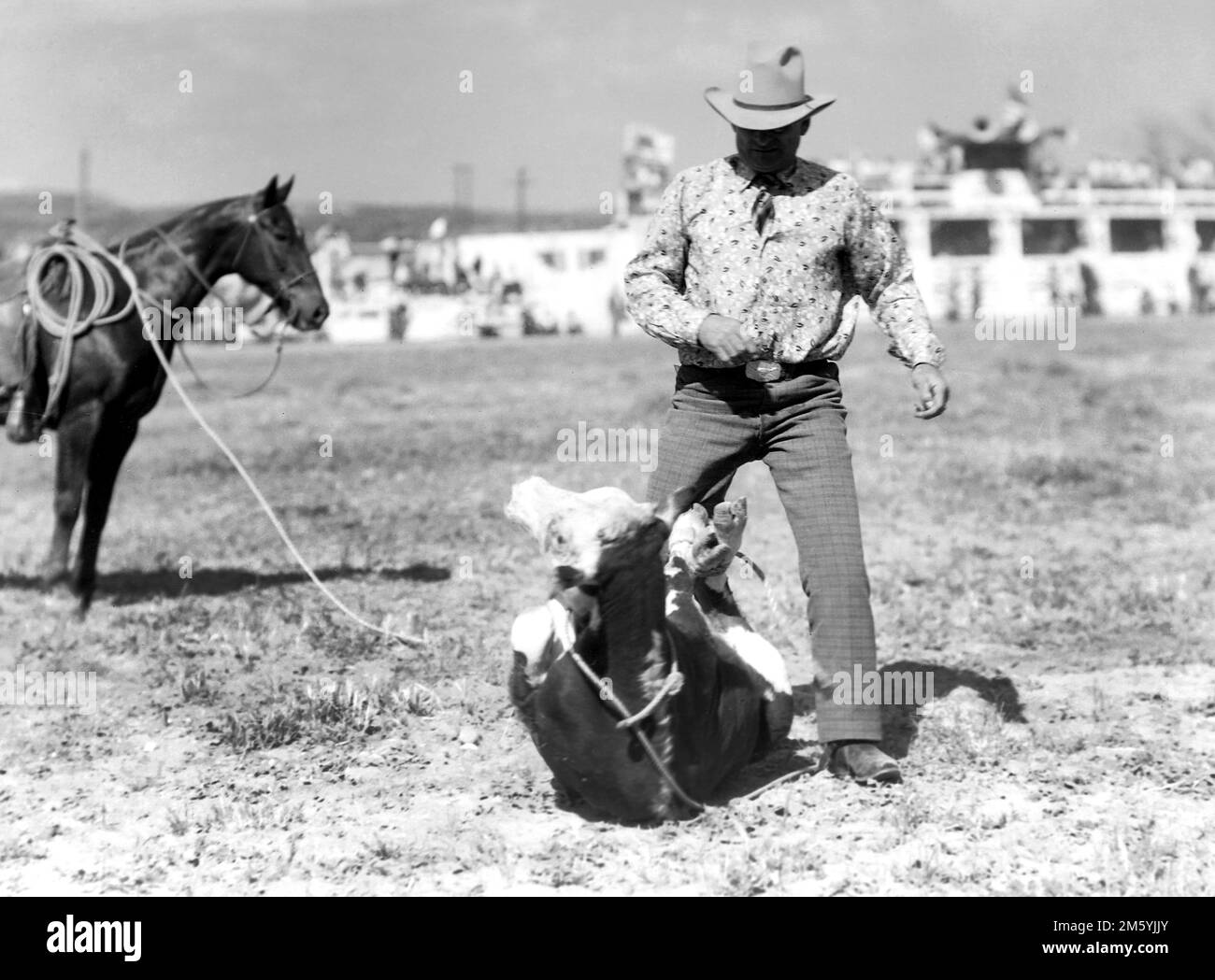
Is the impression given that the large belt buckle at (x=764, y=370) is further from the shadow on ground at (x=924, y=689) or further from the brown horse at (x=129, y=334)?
the brown horse at (x=129, y=334)

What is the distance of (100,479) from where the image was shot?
8.77 m

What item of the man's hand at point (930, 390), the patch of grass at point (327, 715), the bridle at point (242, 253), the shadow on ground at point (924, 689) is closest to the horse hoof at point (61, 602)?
the bridle at point (242, 253)

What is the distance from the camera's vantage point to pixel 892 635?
7.69m

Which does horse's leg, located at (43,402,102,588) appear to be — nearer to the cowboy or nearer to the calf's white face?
the cowboy

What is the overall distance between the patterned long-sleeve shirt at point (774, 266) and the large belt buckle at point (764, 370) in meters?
0.03

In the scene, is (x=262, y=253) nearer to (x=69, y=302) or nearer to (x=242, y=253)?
(x=242, y=253)

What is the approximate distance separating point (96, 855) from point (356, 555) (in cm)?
522

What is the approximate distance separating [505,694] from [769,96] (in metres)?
2.77

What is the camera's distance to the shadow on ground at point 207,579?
904cm

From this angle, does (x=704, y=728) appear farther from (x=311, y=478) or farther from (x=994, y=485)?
(x=311, y=478)

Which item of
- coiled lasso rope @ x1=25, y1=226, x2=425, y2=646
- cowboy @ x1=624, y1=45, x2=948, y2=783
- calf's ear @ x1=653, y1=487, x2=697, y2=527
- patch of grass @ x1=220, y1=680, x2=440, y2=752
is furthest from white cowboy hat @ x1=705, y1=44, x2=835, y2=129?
coiled lasso rope @ x1=25, y1=226, x2=425, y2=646

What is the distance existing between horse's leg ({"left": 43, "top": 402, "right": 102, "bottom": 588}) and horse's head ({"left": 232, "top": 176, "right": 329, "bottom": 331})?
1.25m

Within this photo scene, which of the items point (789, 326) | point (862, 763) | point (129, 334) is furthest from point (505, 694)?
point (129, 334)
